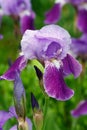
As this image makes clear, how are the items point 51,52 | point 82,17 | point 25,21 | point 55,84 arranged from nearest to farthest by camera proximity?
point 55,84
point 51,52
point 25,21
point 82,17

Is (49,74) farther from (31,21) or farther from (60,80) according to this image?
(31,21)

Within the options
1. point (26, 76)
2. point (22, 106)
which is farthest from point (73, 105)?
point (22, 106)

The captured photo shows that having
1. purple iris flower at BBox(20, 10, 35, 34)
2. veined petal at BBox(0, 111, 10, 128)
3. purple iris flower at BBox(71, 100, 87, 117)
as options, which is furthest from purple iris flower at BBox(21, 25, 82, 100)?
purple iris flower at BBox(20, 10, 35, 34)

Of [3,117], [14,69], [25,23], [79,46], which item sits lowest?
[3,117]

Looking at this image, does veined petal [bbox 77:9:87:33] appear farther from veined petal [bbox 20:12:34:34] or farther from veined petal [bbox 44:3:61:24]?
veined petal [bbox 20:12:34:34]

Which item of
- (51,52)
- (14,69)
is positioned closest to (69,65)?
(51,52)

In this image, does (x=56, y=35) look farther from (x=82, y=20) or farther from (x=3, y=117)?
(x=82, y=20)
